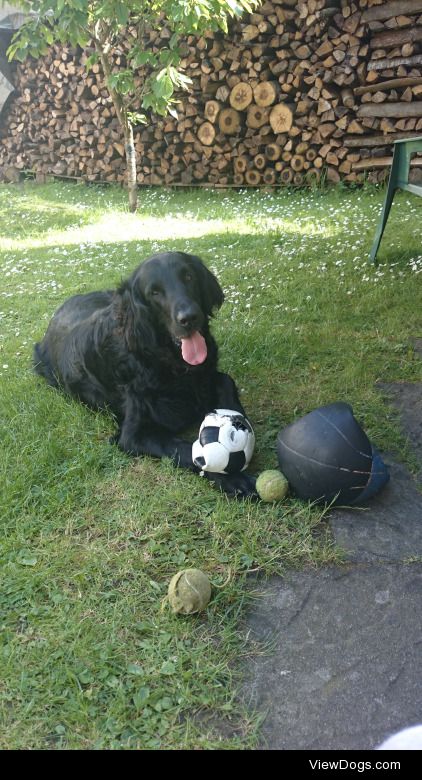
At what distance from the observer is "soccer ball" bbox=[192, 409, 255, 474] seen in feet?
8.63

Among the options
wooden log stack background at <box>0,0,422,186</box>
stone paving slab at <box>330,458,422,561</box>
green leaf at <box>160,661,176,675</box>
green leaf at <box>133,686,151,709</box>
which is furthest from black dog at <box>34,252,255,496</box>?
wooden log stack background at <box>0,0,422,186</box>

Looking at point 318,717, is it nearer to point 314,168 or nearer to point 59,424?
point 59,424

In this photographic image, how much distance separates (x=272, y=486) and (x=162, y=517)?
0.48 meters

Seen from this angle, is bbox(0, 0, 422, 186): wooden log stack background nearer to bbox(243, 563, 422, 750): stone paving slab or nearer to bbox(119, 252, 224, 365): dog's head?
bbox(119, 252, 224, 365): dog's head

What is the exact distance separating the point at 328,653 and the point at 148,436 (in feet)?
4.72

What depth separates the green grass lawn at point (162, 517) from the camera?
5.82 feet

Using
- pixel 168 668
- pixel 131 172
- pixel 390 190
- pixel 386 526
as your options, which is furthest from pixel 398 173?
pixel 131 172

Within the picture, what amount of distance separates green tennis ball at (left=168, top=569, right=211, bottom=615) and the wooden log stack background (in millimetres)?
7504

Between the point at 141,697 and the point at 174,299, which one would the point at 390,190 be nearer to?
the point at 174,299

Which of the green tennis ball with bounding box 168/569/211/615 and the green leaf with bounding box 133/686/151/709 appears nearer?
the green leaf with bounding box 133/686/151/709

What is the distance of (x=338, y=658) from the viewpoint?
186cm

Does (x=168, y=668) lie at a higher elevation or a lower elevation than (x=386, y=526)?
lower

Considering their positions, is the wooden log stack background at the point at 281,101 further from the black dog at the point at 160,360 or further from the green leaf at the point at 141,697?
the green leaf at the point at 141,697

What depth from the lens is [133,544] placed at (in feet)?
7.97
